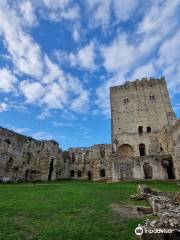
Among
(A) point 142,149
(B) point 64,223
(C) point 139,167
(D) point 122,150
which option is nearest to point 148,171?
(C) point 139,167

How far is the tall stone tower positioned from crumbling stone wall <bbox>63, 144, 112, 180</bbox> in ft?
10.4

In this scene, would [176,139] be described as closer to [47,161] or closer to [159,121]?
[159,121]

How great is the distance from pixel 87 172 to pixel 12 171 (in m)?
14.9

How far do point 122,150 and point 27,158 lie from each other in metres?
18.0

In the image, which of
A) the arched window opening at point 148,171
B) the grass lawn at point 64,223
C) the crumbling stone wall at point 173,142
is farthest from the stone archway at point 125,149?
the grass lawn at point 64,223

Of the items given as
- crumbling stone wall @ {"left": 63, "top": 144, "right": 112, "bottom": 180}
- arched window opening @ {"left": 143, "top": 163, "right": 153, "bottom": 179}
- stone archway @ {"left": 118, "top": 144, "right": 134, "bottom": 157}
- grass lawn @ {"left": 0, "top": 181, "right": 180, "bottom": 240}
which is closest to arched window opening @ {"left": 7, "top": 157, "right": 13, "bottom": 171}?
crumbling stone wall @ {"left": 63, "top": 144, "right": 112, "bottom": 180}

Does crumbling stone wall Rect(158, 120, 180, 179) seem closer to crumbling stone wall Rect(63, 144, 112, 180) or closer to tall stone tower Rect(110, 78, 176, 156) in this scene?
tall stone tower Rect(110, 78, 176, 156)

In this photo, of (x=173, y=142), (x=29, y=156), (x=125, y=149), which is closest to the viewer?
(x=173, y=142)

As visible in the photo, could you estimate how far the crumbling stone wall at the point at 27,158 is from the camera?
28.3m

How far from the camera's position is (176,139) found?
2591cm

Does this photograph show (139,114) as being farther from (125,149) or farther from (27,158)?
(27,158)

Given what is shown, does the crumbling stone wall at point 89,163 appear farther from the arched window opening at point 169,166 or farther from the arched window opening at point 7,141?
the arched window opening at point 7,141

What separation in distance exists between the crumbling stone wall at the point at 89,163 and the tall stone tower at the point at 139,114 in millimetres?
3172

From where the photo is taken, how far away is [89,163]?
128 ft
